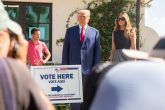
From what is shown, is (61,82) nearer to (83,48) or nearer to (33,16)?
(83,48)

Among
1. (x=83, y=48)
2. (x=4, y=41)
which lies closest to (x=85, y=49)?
(x=83, y=48)

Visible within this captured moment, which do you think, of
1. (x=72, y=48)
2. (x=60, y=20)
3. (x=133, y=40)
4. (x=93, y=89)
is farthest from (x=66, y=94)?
(x=60, y=20)

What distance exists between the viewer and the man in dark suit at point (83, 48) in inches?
379

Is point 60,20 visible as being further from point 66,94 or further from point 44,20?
point 66,94

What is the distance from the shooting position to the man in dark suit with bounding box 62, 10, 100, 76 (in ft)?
31.6

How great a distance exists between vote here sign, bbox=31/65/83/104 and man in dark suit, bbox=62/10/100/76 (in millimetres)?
345

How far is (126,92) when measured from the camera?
2178mm

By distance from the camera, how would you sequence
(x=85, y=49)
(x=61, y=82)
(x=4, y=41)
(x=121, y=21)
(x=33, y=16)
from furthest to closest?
1. (x=33, y=16)
2. (x=121, y=21)
3. (x=85, y=49)
4. (x=61, y=82)
5. (x=4, y=41)

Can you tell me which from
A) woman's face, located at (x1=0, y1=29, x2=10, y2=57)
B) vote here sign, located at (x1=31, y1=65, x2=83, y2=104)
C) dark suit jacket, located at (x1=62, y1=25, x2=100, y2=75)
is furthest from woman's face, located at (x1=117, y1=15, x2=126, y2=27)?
woman's face, located at (x1=0, y1=29, x2=10, y2=57)

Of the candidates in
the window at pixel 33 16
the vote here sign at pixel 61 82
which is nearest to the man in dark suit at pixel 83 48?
the vote here sign at pixel 61 82

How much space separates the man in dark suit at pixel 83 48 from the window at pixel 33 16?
6.76 meters

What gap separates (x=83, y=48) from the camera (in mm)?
9656

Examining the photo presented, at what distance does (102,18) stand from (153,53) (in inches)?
595

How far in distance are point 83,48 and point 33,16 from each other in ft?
24.7
